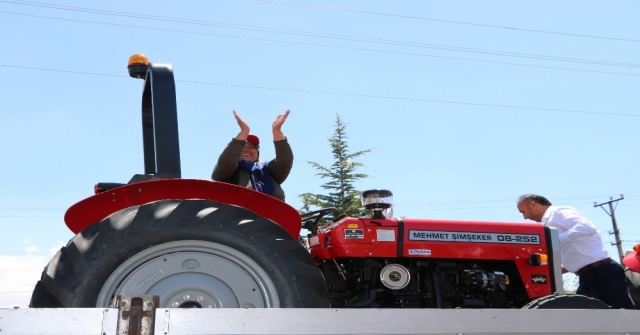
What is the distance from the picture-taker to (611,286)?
475 centimetres

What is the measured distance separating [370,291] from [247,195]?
5.15 ft

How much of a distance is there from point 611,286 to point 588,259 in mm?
258

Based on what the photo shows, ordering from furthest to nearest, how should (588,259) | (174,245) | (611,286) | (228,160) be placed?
(588,259) < (611,286) < (228,160) < (174,245)

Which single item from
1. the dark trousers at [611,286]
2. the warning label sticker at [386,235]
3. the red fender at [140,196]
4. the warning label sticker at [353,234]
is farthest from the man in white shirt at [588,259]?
the red fender at [140,196]

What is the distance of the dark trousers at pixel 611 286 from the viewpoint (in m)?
4.75

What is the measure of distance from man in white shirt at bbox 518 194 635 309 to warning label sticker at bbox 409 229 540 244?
12.4 inches

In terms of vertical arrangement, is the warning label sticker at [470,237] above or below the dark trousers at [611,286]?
above

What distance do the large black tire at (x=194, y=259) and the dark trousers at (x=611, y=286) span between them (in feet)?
9.35

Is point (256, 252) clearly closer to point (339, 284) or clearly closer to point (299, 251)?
point (299, 251)

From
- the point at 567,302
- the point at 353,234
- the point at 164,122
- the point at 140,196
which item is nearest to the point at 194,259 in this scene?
the point at 140,196

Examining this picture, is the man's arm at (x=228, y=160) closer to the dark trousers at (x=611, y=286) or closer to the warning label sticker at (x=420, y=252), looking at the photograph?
the warning label sticker at (x=420, y=252)

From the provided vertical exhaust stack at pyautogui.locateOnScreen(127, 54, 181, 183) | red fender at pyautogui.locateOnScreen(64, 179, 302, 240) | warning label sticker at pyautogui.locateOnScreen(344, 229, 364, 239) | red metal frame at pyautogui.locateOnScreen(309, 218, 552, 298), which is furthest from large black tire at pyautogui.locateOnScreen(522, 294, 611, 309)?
vertical exhaust stack at pyautogui.locateOnScreen(127, 54, 181, 183)

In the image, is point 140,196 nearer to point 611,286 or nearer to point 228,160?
point 228,160

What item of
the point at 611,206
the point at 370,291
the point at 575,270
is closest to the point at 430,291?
the point at 370,291
